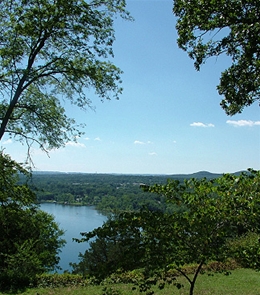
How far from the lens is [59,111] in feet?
20.1

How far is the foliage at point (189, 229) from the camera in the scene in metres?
3.28

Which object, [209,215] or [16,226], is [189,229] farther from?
[16,226]

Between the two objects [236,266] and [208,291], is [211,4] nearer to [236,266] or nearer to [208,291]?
[208,291]

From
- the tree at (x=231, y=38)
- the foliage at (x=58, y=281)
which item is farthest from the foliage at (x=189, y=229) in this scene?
the foliage at (x=58, y=281)

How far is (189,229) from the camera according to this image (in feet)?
11.4

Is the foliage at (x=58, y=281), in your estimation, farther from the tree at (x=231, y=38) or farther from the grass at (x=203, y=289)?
the tree at (x=231, y=38)

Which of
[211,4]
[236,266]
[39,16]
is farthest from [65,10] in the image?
[236,266]

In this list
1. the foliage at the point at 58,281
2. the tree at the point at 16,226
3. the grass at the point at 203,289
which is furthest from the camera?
the foliage at the point at 58,281

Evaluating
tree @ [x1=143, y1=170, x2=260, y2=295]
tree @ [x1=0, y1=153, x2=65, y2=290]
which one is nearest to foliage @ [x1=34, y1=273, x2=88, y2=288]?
tree @ [x1=0, y1=153, x2=65, y2=290]

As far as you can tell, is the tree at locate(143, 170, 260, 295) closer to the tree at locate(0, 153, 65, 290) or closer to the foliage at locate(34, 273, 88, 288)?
the tree at locate(0, 153, 65, 290)

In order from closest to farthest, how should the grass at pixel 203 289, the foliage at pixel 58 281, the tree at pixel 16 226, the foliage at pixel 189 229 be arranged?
the foliage at pixel 189 229 < the tree at pixel 16 226 < the grass at pixel 203 289 < the foliage at pixel 58 281

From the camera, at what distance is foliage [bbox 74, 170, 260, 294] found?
328 cm

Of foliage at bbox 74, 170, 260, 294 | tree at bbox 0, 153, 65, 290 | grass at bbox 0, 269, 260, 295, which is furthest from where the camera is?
grass at bbox 0, 269, 260, 295

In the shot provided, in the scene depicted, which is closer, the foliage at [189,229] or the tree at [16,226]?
the foliage at [189,229]
